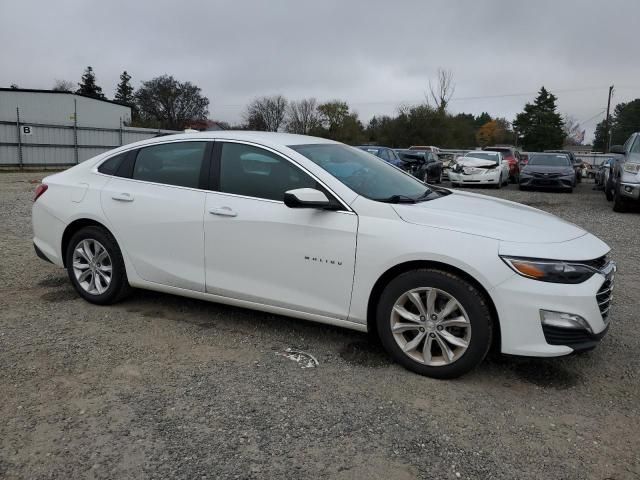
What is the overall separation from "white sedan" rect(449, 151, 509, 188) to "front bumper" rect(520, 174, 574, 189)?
134 cm

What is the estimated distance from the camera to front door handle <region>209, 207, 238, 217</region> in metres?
3.94

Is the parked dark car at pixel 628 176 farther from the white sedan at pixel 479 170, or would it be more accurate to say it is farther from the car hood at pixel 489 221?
the car hood at pixel 489 221

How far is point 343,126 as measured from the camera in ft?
208

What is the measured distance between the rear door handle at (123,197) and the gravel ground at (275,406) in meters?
0.97

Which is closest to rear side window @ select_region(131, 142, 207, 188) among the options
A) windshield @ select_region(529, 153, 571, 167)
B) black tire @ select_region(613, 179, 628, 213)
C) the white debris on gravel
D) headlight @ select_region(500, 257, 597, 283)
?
the white debris on gravel

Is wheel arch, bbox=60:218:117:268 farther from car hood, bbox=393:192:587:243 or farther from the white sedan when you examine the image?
the white sedan

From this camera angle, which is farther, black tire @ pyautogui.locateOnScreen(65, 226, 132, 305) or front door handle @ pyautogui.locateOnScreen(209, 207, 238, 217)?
black tire @ pyautogui.locateOnScreen(65, 226, 132, 305)

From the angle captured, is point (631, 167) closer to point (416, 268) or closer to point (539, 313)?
point (539, 313)

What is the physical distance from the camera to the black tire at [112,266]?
453 centimetres

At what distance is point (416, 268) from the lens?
11.2 feet

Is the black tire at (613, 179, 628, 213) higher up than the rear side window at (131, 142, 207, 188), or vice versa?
the rear side window at (131, 142, 207, 188)

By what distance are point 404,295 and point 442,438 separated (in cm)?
93

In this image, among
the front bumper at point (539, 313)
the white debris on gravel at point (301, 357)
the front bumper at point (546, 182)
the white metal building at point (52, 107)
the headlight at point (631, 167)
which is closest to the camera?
the front bumper at point (539, 313)

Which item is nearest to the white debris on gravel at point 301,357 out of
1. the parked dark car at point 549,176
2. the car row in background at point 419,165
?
the car row in background at point 419,165
